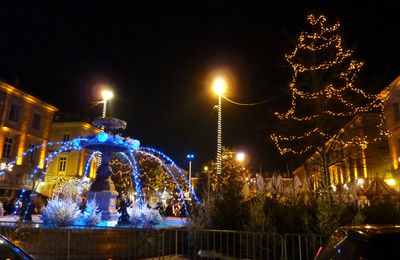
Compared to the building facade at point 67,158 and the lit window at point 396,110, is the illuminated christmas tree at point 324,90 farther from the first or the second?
the building facade at point 67,158

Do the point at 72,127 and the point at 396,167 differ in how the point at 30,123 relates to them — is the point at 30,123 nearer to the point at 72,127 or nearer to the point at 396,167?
the point at 72,127

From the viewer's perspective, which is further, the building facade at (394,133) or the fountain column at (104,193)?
the building facade at (394,133)

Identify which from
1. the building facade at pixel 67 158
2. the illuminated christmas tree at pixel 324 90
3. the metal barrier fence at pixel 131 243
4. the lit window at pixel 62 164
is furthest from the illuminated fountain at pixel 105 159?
the lit window at pixel 62 164

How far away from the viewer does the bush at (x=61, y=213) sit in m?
12.2

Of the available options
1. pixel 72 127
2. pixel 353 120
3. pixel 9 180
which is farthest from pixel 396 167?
pixel 72 127

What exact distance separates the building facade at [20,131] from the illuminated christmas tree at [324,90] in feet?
107

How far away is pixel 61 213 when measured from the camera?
40.3 ft

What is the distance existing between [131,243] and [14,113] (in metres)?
39.0

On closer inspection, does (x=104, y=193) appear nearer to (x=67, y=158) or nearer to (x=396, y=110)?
(x=396, y=110)

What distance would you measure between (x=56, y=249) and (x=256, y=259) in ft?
18.1

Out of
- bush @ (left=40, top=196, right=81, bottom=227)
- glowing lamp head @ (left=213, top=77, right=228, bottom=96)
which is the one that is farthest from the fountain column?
glowing lamp head @ (left=213, top=77, right=228, bottom=96)

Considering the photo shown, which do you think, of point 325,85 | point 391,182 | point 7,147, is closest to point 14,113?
point 7,147

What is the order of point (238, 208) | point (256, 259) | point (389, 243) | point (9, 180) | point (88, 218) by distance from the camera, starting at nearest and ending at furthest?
point (389, 243) < point (256, 259) < point (238, 208) < point (88, 218) < point (9, 180)

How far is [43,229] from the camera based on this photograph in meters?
10.8
